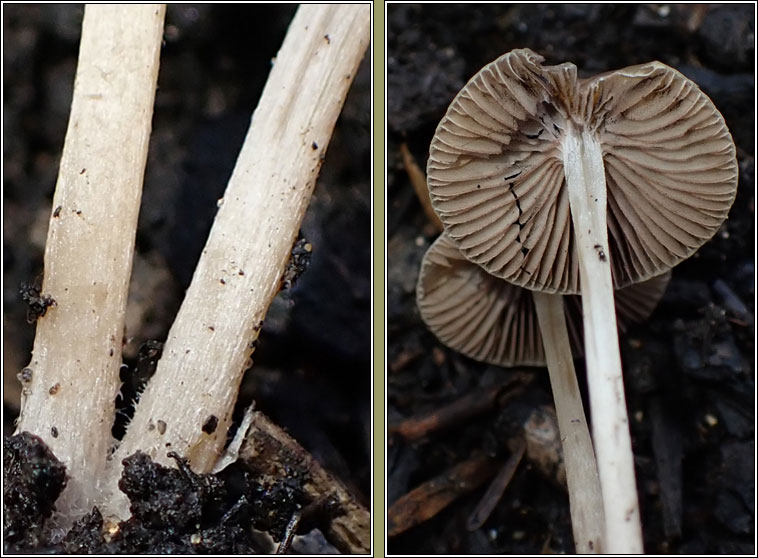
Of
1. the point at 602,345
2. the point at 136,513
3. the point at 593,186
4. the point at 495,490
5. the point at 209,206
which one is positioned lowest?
the point at 136,513

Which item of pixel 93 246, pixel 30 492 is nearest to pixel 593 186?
pixel 93 246

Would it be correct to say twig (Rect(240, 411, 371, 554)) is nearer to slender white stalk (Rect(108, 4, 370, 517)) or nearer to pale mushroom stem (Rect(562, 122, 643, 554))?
Result: slender white stalk (Rect(108, 4, 370, 517))

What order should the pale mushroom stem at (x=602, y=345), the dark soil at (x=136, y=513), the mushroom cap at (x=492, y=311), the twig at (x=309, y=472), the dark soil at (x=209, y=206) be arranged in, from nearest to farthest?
the pale mushroom stem at (x=602, y=345) < the dark soil at (x=136, y=513) < the twig at (x=309, y=472) < the mushroom cap at (x=492, y=311) < the dark soil at (x=209, y=206)

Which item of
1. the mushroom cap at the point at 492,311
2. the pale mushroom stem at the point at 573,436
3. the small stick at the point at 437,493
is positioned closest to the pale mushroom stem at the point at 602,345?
the pale mushroom stem at the point at 573,436

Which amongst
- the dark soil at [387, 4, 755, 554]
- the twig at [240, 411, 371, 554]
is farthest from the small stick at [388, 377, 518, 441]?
the twig at [240, 411, 371, 554]

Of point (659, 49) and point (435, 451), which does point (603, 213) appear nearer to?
point (435, 451)

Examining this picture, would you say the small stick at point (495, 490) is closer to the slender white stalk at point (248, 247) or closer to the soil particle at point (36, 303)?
the slender white stalk at point (248, 247)

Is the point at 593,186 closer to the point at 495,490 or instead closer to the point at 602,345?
the point at 602,345
